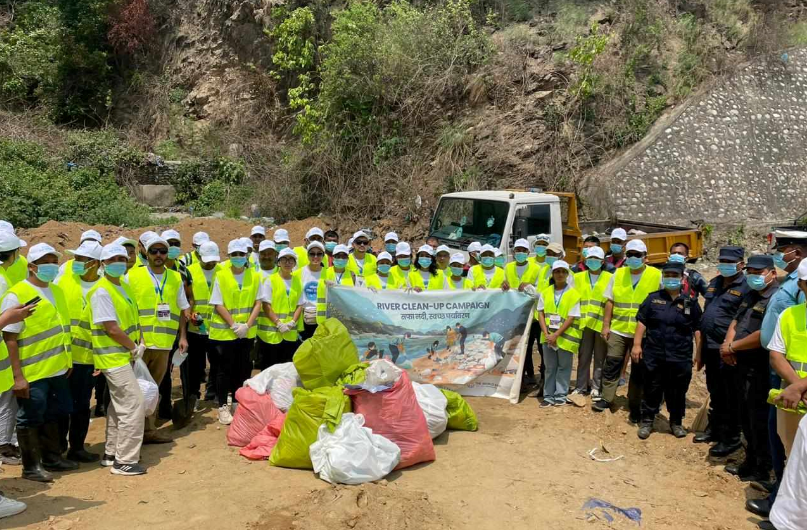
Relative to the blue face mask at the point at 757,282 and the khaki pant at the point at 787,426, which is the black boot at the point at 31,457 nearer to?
the khaki pant at the point at 787,426

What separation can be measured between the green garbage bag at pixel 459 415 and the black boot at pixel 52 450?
3.29 meters

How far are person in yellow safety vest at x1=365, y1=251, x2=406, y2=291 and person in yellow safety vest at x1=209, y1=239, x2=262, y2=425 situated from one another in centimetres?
153

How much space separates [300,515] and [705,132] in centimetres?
1658

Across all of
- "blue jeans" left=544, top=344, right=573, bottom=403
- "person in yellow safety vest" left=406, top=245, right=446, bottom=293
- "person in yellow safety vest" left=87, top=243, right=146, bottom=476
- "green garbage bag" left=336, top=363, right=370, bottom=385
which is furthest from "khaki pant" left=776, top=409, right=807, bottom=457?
"person in yellow safety vest" left=87, top=243, right=146, bottom=476

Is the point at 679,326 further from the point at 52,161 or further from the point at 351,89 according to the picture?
the point at 52,161

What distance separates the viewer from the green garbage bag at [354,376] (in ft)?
18.7

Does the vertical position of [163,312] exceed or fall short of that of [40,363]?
it exceeds it

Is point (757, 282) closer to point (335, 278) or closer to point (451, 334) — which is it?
point (451, 334)

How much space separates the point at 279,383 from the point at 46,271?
2143 mm

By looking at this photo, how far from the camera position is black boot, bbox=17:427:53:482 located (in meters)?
5.20

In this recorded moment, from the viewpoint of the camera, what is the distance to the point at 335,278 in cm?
782

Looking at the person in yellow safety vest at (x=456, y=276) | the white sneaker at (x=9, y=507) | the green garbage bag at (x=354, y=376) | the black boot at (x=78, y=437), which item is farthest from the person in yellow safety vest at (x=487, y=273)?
the white sneaker at (x=9, y=507)

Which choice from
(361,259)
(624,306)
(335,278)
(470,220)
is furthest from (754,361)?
(470,220)

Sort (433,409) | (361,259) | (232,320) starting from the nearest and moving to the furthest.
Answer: (433,409)
(232,320)
(361,259)
